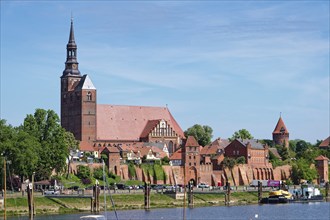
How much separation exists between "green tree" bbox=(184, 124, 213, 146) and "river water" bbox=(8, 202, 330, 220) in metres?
72.8

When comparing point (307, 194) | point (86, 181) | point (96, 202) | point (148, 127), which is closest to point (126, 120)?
point (148, 127)

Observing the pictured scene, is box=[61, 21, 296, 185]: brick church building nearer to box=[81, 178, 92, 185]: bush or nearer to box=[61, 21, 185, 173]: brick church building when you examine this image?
box=[61, 21, 185, 173]: brick church building

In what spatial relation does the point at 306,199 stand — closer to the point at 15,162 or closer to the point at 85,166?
the point at 85,166

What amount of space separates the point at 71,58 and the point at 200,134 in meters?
43.3

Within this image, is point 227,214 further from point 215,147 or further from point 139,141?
point 215,147

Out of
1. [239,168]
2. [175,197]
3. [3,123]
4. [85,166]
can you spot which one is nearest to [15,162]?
[3,123]

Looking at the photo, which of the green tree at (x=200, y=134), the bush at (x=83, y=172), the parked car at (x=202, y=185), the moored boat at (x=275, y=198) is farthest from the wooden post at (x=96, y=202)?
the green tree at (x=200, y=134)

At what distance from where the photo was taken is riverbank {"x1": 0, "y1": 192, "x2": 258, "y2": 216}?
296 ft

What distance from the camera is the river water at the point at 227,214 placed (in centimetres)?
8706

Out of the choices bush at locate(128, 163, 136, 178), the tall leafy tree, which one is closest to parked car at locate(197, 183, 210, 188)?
bush at locate(128, 163, 136, 178)

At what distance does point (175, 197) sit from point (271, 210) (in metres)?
14.1

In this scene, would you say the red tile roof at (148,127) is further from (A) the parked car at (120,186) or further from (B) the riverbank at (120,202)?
(B) the riverbank at (120,202)

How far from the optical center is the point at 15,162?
99688 millimetres

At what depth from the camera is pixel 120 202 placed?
10194 cm
